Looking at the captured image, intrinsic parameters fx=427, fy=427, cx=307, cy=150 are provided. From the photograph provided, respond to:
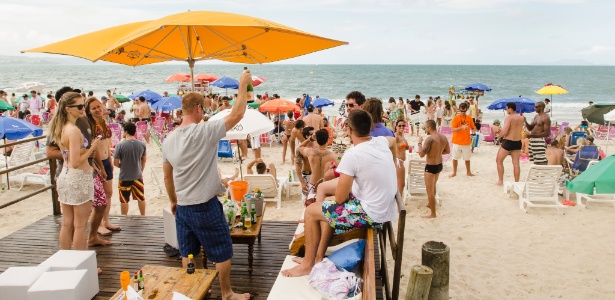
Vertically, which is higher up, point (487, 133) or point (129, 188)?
point (129, 188)

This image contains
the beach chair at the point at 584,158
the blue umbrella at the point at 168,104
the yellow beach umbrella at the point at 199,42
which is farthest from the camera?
the blue umbrella at the point at 168,104

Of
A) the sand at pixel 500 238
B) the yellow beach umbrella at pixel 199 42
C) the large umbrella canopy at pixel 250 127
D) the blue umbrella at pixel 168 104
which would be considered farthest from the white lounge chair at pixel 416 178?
the blue umbrella at pixel 168 104

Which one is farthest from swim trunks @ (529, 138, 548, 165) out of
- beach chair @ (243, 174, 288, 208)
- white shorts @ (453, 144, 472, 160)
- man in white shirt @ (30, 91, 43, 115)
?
man in white shirt @ (30, 91, 43, 115)

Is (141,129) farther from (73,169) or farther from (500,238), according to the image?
(500,238)

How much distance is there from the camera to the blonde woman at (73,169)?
3748 mm

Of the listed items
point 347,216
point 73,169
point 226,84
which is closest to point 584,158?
point 347,216

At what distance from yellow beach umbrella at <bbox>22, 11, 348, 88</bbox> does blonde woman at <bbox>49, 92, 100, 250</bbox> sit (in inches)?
20.0

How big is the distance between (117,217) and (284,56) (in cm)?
321

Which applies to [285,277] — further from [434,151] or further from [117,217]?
[434,151]

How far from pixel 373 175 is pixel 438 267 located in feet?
5.78

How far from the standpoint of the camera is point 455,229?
699 cm

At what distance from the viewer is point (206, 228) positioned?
3340 millimetres

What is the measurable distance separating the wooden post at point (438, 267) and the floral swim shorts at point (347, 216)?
134 centimetres

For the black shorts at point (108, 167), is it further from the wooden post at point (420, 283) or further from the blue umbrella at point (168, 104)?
the blue umbrella at point (168, 104)
